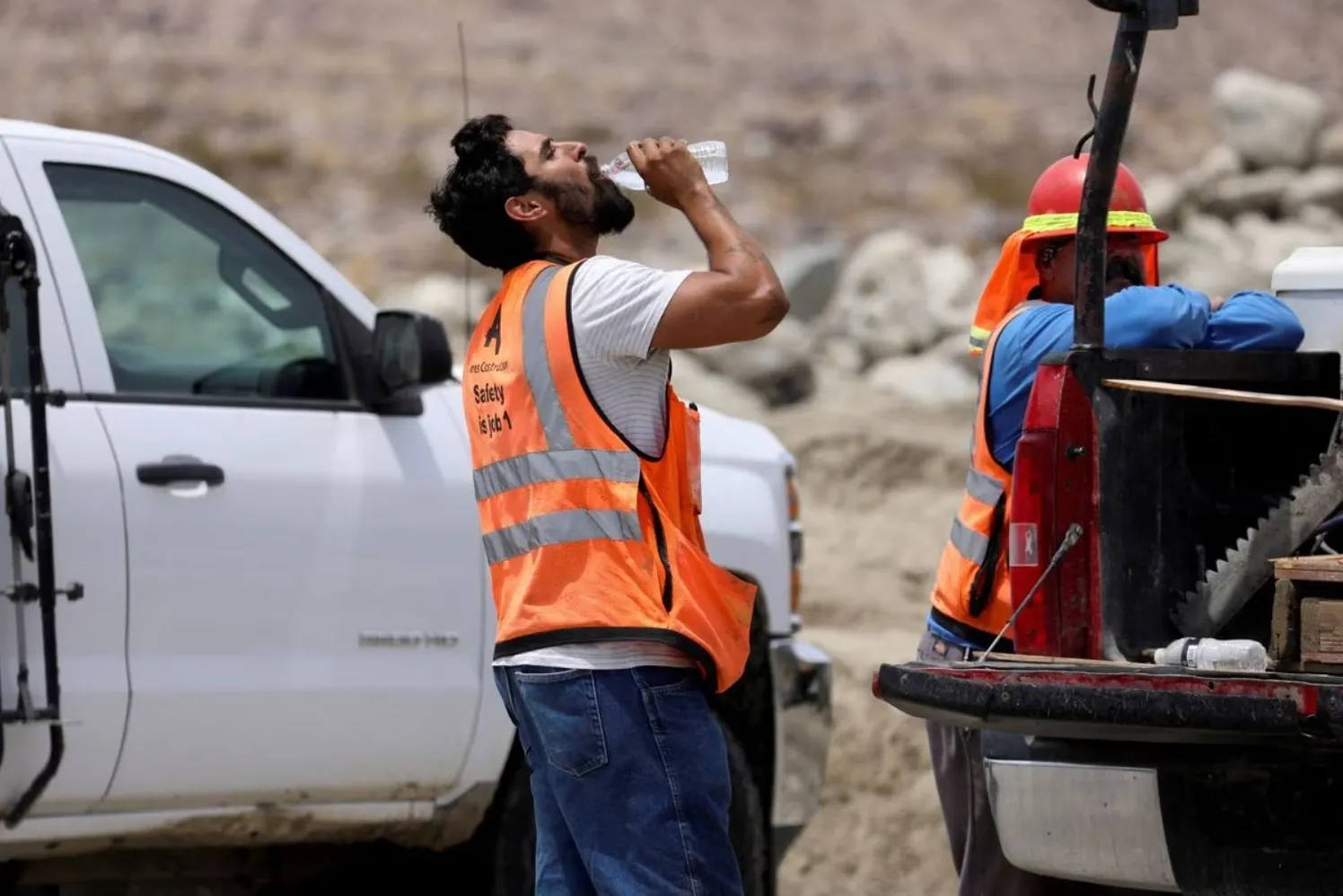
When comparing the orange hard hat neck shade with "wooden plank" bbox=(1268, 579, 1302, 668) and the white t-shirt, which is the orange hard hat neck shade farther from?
the white t-shirt

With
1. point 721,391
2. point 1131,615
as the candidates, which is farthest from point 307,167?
point 1131,615

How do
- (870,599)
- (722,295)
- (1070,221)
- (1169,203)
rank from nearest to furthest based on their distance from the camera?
(722,295) → (1070,221) → (870,599) → (1169,203)

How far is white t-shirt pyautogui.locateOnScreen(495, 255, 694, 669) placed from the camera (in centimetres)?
398

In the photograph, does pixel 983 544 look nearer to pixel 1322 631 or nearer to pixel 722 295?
pixel 1322 631

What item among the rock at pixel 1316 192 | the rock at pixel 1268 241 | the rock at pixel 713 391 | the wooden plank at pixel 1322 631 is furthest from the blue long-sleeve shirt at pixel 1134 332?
the rock at pixel 1316 192

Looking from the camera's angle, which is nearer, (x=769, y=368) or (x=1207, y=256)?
(x=769, y=368)

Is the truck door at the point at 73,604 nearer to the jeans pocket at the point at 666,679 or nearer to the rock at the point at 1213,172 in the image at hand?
the jeans pocket at the point at 666,679

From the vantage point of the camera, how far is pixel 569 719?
4.02 meters

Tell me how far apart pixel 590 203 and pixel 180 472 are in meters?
1.68

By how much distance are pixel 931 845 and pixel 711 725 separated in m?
3.94

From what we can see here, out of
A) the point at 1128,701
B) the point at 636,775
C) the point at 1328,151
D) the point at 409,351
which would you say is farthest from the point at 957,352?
the point at 636,775

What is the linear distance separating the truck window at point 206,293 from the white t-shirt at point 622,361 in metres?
1.93

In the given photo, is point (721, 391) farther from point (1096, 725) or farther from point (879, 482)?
point (1096, 725)

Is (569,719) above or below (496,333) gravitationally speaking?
below
